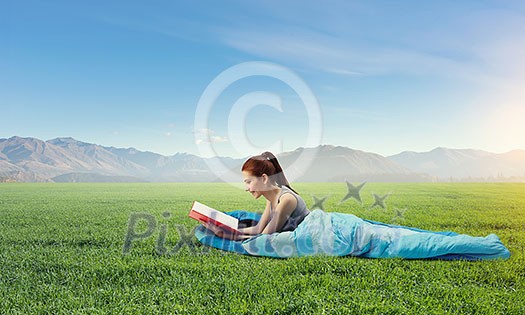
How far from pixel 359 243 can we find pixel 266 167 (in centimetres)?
151

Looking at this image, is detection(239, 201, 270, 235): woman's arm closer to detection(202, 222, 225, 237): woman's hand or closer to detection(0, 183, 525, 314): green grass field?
detection(202, 222, 225, 237): woman's hand

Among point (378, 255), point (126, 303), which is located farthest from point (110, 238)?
point (378, 255)

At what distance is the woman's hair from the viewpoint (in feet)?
17.8

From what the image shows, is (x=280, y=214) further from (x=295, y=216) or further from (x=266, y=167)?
(x=266, y=167)

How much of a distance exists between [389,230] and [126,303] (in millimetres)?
3172

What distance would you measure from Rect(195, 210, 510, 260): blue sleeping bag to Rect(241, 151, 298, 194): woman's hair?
2.39 feet

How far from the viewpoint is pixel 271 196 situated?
18.2ft

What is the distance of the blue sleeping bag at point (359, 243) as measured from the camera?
15.3 feet

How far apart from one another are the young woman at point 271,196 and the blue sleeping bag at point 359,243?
312 mm

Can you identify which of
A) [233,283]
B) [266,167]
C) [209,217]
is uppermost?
[266,167]

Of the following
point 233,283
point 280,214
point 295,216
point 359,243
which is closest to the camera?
point 233,283

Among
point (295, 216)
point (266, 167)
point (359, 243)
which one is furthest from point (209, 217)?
point (359, 243)

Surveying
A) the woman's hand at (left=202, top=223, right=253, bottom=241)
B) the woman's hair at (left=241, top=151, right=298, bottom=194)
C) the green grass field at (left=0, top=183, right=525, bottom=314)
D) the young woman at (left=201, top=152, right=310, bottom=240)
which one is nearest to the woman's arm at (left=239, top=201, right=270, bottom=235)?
the young woman at (left=201, top=152, right=310, bottom=240)

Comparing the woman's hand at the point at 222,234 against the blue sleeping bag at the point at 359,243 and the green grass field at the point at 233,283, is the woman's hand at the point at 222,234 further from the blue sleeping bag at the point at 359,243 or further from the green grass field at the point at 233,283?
the green grass field at the point at 233,283
